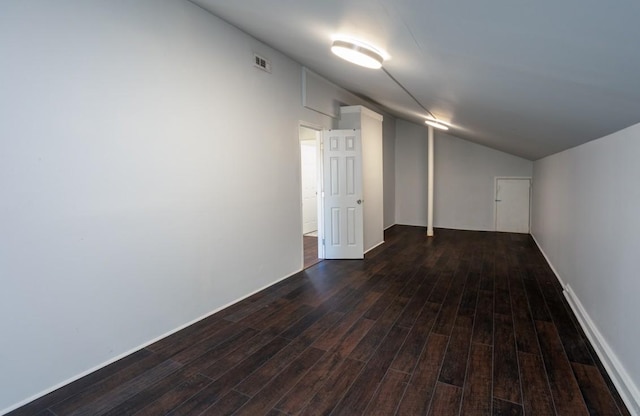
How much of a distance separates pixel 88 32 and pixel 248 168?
1.75 meters

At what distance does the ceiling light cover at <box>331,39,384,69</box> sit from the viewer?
7.92ft

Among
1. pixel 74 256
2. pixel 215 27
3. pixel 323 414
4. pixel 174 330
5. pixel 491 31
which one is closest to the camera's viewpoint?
pixel 491 31

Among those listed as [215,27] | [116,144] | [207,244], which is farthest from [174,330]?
[215,27]

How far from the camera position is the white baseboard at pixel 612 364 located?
71.9 inches

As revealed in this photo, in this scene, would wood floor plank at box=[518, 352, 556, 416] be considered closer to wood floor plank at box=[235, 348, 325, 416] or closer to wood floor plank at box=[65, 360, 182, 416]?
wood floor plank at box=[235, 348, 325, 416]

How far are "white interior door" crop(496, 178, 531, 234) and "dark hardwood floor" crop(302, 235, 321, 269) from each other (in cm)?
432

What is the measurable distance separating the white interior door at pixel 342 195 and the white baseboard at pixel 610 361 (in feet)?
9.20

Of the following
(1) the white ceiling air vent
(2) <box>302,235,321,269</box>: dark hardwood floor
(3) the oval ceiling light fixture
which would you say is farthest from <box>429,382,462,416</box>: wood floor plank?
(3) the oval ceiling light fixture

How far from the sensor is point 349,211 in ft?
16.7

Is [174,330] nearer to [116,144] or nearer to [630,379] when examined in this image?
[116,144]

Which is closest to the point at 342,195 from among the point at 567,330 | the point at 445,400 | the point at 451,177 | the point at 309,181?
the point at 309,181

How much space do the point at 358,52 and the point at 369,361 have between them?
2.30 metres

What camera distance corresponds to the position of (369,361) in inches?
92.7

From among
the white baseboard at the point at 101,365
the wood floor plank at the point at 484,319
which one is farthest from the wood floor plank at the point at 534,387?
the white baseboard at the point at 101,365
